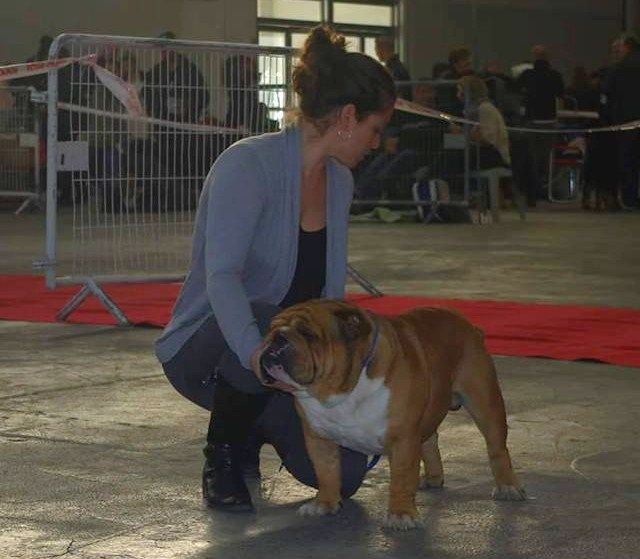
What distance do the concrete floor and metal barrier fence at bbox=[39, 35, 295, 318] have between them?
65 cm

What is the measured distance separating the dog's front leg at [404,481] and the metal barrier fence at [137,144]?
4.39 metres

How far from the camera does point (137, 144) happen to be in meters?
8.45

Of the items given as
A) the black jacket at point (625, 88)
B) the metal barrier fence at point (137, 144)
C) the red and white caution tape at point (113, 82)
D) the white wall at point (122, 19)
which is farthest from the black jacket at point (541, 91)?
the red and white caution tape at point (113, 82)

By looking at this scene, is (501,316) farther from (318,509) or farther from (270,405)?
(318,509)

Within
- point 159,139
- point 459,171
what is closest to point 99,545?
point 159,139

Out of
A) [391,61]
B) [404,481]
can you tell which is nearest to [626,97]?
[391,61]

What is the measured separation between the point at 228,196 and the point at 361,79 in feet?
1.45

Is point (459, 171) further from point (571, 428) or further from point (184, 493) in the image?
point (184, 493)

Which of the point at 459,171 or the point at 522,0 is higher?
the point at 522,0

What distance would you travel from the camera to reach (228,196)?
4.17 metres

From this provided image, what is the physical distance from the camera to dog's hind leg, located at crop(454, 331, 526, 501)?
427cm

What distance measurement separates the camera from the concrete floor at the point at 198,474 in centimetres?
392

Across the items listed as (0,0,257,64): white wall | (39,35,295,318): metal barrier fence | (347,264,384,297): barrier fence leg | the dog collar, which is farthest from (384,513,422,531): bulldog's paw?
(0,0,257,64): white wall

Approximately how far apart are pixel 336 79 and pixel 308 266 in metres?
0.54
